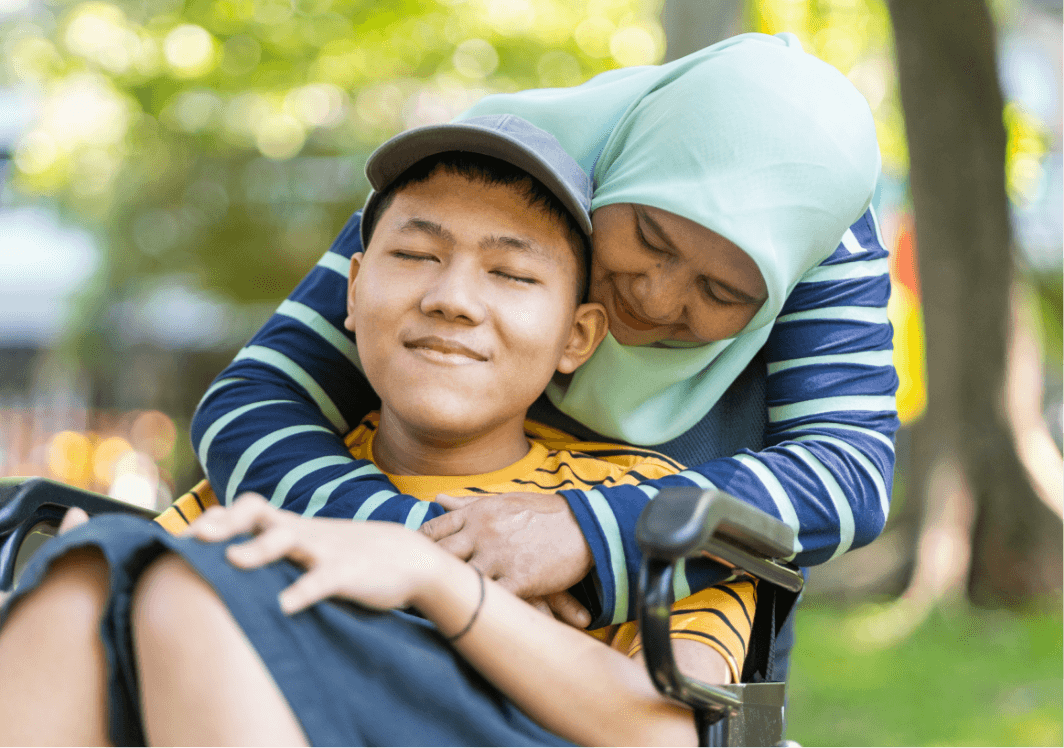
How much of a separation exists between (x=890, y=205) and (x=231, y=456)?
8.37m

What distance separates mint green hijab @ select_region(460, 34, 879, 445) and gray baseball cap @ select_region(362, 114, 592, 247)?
5 cm

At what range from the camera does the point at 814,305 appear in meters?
1.76

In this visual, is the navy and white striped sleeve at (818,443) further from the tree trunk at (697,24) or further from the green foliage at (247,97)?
the green foliage at (247,97)

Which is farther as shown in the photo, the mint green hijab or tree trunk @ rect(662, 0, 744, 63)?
tree trunk @ rect(662, 0, 744, 63)

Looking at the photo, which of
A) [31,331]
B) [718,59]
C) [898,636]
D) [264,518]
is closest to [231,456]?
[264,518]

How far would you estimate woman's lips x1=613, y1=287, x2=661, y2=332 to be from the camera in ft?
5.55

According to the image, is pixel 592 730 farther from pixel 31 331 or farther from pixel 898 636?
pixel 31 331

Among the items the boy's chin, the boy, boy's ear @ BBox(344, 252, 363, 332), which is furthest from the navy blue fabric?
boy's ear @ BBox(344, 252, 363, 332)

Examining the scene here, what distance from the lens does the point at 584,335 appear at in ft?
5.81

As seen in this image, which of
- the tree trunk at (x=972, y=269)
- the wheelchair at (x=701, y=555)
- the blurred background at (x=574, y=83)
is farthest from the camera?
the tree trunk at (x=972, y=269)

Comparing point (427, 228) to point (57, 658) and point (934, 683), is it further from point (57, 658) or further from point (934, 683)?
point (934, 683)

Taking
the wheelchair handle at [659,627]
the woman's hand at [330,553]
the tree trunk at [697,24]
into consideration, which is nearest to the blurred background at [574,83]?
the tree trunk at [697,24]

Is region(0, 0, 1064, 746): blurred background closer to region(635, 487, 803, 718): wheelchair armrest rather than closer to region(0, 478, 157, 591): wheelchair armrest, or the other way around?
region(635, 487, 803, 718): wheelchair armrest

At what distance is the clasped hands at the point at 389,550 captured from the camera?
1.04m
